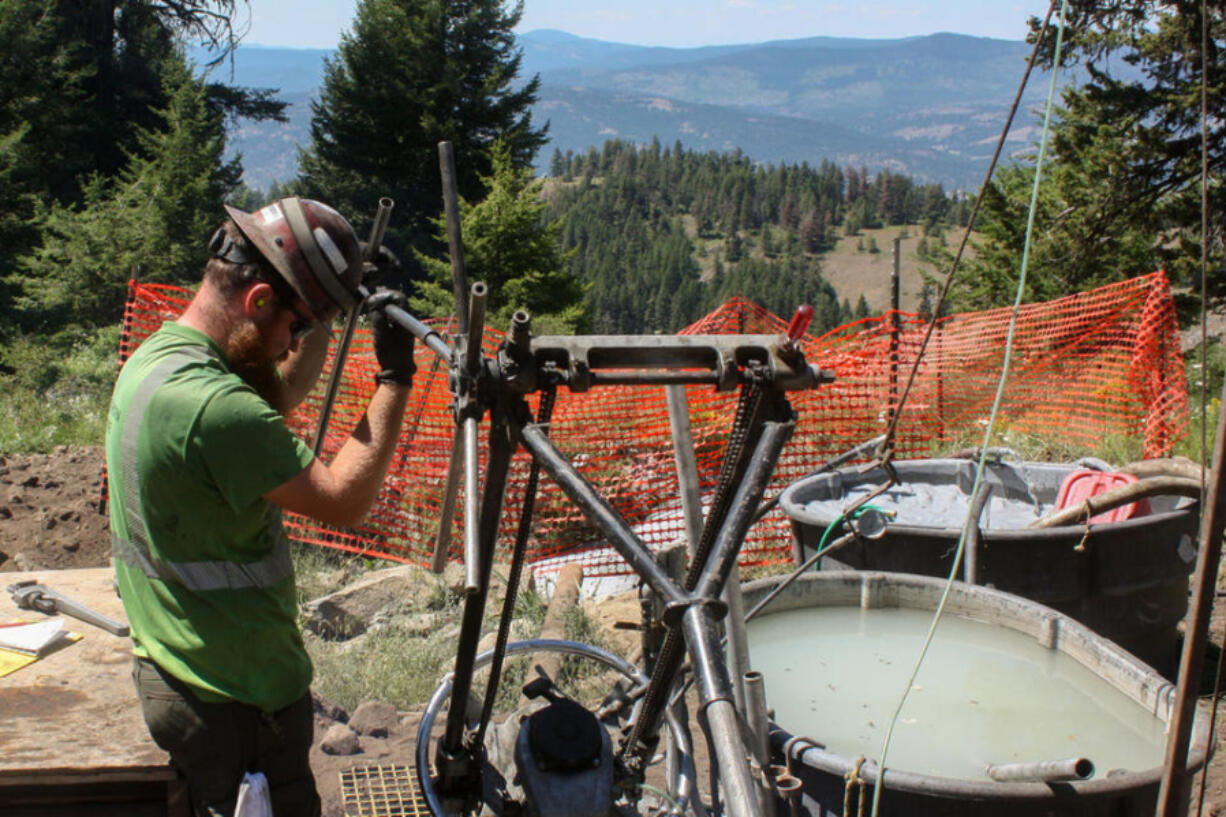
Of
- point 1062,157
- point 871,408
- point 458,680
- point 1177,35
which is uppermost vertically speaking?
point 1177,35

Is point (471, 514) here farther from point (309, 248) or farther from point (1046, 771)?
point (1046, 771)

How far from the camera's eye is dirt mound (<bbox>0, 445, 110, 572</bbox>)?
652cm

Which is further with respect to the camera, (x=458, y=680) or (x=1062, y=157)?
(x=1062, y=157)

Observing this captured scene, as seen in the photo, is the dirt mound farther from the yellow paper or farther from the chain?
the chain

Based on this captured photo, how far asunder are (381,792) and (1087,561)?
2.98 metres

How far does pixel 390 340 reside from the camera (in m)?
2.44

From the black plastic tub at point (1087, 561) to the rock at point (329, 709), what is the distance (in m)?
2.15

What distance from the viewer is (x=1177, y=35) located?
1080cm

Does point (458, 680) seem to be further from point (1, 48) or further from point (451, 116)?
point (451, 116)

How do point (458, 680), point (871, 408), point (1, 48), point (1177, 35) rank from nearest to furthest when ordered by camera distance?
point (458, 680) → point (871, 408) → point (1177, 35) → point (1, 48)

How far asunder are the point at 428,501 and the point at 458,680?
201 inches

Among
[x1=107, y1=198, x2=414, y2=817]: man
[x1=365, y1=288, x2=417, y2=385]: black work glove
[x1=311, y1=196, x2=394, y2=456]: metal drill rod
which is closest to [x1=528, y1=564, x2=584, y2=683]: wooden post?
[x1=311, y1=196, x2=394, y2=456]: metal drill rod

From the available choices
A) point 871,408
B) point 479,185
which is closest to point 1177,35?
point 871,408

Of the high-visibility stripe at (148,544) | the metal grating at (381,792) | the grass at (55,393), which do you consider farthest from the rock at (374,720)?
the grass at (55,393)
